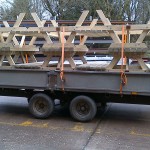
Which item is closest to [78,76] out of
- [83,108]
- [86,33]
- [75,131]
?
[83,108]

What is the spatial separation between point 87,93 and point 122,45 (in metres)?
1.38

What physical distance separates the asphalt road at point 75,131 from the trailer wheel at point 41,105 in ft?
0.54

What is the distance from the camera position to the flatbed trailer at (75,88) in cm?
652

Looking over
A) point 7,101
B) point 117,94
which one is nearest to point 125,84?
point 117,94

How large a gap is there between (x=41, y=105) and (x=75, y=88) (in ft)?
3.60

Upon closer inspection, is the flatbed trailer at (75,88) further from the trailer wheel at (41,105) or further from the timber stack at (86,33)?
the timber stack at (86,33)

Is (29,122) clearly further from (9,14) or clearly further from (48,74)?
(9,14)

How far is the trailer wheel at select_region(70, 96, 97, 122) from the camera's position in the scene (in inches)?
272

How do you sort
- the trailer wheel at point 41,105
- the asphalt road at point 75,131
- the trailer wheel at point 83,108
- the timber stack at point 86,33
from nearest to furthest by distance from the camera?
the asphalt road at point 75,131 → the timber stack at point 86,33 → the trailer wheel at point 83,108 → the trailer wheel at point 41,105

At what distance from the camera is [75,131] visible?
6.42 meters

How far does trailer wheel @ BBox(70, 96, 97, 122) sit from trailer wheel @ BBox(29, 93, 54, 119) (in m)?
0.55

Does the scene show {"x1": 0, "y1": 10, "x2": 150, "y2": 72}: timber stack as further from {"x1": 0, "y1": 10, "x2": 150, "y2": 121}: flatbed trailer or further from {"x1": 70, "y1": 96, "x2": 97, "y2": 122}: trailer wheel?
{"x1": 70, "y1": 96, "x2": 97, "y2": 122}: trailer wheel

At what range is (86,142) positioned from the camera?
5746 mm

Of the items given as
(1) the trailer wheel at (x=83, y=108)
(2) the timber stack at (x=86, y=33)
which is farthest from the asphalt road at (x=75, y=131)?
(2) the timber stack at (x=86, y=33)
